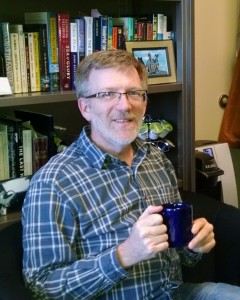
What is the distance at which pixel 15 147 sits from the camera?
1538 millimetres

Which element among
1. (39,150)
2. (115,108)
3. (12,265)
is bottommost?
(12,265)

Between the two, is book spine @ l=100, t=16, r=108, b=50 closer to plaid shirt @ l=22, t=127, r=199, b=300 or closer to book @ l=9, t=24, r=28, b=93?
book @ l=9, t=24, r=28, b=93

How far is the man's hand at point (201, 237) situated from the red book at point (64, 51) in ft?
2.43

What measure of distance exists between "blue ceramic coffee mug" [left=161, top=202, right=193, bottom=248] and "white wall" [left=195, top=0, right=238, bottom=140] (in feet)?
5.38

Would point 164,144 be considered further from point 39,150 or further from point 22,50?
point 22,50

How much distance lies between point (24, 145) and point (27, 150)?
0.07ft

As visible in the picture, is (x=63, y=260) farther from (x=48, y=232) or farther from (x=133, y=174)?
(x=133, y=174)

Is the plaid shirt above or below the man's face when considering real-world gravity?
below

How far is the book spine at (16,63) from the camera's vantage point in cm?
150

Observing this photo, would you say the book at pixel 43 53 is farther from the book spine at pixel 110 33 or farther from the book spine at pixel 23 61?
the book spine at pixel 110 33

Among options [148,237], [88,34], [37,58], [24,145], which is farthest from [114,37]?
[148,237]

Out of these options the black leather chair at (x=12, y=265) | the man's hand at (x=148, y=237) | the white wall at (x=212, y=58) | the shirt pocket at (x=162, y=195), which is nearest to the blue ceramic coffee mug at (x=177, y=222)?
the man's hand at (x=148, y=237)

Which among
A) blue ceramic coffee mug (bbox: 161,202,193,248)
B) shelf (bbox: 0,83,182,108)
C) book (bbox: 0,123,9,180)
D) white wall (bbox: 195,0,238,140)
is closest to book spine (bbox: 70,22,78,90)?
shelf (bbox: 0,83,182,108)

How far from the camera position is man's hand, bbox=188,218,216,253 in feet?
3.94
